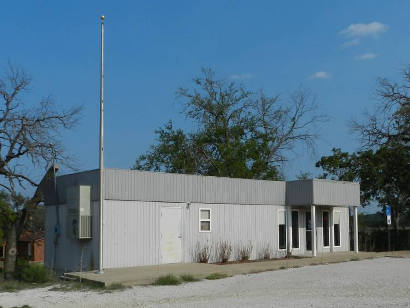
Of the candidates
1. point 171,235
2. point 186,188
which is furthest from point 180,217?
point 186,188

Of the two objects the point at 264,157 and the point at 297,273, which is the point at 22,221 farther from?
the point at 264,157

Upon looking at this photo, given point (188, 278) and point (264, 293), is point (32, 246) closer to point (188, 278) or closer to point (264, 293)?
point (188, 278)

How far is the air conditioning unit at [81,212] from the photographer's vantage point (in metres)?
20.8

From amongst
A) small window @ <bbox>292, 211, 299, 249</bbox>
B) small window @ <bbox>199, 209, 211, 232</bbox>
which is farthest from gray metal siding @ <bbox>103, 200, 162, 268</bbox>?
small window @ <bbox>292, 211, 299, 249</bbox>

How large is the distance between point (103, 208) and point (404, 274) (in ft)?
34.4

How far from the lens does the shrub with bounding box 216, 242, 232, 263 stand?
23844 mm

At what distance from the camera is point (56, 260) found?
23.2 metres

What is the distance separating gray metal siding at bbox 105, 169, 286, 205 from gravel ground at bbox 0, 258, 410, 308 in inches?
200

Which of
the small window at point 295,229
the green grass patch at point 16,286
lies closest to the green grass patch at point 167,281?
the green grass patch at point 16,286

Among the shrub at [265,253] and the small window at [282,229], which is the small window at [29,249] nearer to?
the small window at [282,229]

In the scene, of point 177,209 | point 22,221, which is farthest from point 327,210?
point 22,221

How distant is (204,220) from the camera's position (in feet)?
78.1

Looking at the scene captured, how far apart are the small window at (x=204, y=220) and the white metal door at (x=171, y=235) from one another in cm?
112

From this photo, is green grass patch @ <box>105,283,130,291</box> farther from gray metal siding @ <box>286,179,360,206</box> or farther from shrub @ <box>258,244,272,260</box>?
gray metal siding @ <box>286,179,360,206</box>
